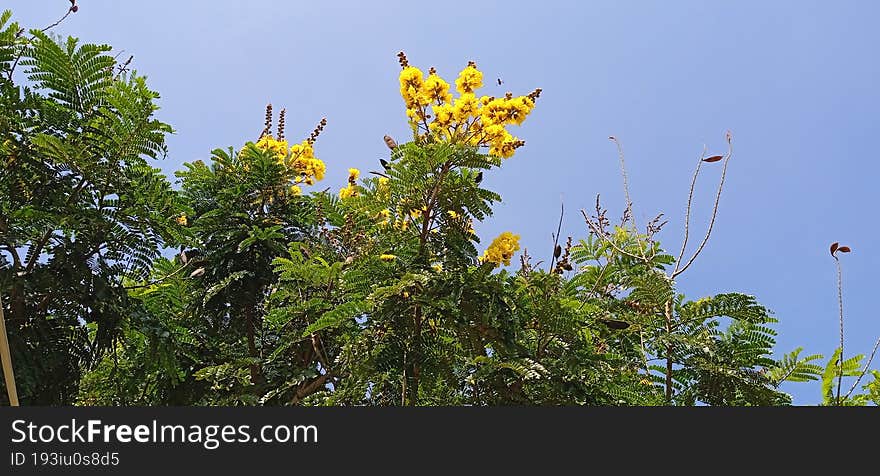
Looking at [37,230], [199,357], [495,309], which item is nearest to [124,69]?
[37,230]

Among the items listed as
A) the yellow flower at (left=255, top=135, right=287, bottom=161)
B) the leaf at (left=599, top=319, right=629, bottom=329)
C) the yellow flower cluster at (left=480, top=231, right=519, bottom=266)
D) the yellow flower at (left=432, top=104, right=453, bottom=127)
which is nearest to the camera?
the leaf at (left=599, top=319, right=629, bottom=329)

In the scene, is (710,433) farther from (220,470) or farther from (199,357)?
(199,357)

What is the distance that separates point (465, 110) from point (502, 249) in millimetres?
642

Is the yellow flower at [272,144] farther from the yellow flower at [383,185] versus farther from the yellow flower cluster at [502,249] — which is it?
the yellow flower cluster at [502,249]

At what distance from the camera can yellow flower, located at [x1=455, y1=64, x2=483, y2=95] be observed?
3640 mm

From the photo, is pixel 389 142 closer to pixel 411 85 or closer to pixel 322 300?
pixel 411 85

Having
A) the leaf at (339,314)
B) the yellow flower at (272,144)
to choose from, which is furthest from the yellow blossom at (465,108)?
the yellow flower at (272,144)

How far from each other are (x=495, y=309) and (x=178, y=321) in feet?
5.09

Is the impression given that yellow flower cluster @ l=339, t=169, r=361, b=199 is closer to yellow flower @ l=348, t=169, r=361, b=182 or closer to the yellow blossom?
yellow flower @ l=348, t=169, r=361, b=182

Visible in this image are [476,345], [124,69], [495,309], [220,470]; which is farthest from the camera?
[124,69]

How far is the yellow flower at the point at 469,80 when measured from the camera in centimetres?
364

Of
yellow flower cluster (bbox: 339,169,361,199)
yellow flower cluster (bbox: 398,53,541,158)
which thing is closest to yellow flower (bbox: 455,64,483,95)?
yellow flower cluster (bbox: 398,53,541,158)

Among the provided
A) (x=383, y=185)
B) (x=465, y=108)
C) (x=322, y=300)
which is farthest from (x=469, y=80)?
(x=322, y=300)

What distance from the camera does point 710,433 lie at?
189cm
